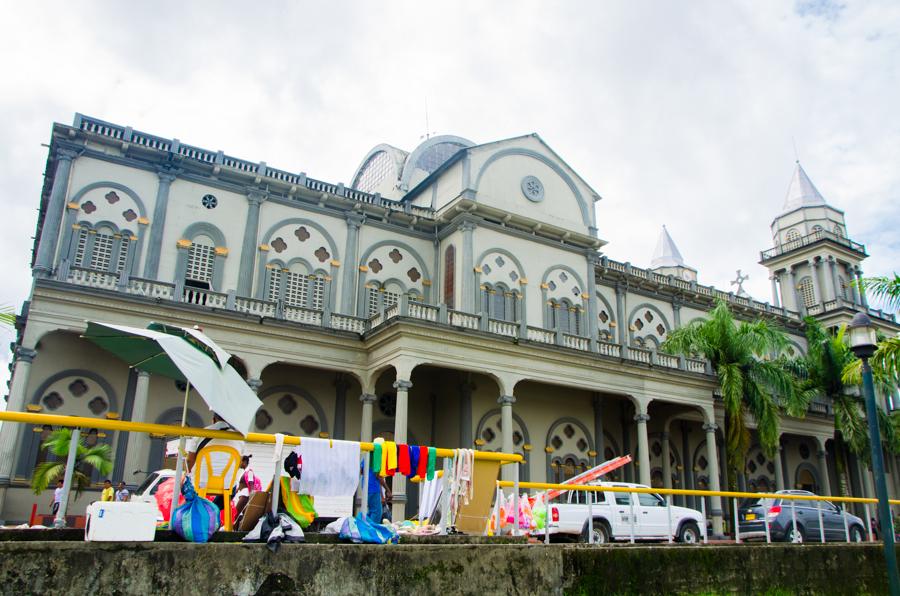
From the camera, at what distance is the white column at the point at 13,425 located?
1883cm

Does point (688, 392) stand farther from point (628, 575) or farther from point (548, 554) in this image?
point (548, 554)

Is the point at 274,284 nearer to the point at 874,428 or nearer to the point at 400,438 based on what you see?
the point at 400,438

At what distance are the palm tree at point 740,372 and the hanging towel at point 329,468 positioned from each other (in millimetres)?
22769

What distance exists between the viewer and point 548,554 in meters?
9.23

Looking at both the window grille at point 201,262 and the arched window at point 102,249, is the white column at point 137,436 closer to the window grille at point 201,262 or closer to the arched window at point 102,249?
the arched window at point 102,249

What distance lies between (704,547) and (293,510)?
787 centimetres

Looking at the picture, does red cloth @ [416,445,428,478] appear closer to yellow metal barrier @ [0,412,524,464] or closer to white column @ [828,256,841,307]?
yellow metal barrier @ [0,412,524,464]

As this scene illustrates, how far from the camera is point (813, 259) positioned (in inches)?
1805

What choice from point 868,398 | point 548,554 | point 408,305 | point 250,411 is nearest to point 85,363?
point 408,305

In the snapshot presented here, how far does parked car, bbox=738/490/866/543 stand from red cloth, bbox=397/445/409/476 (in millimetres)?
12428

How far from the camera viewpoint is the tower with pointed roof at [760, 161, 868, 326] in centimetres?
4475

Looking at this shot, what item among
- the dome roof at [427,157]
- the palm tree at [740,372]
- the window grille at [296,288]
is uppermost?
the dome roof at [427,157]

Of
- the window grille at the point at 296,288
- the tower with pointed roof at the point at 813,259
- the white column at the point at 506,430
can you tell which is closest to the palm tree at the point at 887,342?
the white column at the point at 506,430

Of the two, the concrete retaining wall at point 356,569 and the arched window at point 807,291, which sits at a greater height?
the arched window at point 807,291
